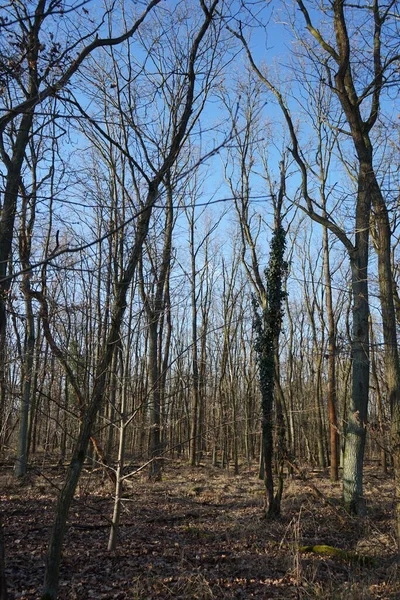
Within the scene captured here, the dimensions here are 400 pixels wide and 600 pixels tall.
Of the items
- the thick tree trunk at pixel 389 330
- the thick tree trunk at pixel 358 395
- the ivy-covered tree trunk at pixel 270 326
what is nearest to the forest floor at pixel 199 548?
the thick tree trunk at pixel 358 395

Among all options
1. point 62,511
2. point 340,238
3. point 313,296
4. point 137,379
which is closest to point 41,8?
point 62,511

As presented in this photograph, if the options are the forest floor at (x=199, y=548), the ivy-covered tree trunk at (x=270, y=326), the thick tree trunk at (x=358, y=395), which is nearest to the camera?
the forest floor at (x=199, y=548)

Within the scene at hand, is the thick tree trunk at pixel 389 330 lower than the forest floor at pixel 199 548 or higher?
higher

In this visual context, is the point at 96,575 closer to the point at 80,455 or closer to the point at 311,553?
the point at 80,455

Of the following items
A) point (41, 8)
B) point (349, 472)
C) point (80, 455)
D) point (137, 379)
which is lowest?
point (349, 472)

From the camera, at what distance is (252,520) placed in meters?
9.16

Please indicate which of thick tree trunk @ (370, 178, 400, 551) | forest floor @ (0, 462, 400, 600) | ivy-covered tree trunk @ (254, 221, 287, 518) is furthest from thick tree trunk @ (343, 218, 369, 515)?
thick tree trunk @ (370, 178, 400, 551)

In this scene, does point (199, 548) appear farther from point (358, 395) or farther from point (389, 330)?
point (389, 330)

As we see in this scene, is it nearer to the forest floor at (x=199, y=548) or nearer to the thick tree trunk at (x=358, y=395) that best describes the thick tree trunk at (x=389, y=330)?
the forest floor at (x=199, y=548)

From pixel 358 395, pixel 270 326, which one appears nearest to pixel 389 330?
pixel 358 395

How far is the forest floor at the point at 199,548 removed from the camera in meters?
5.26

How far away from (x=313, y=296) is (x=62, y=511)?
705 inches

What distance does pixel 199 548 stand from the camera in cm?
713

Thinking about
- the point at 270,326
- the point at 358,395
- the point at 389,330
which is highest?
the point at 270,326
